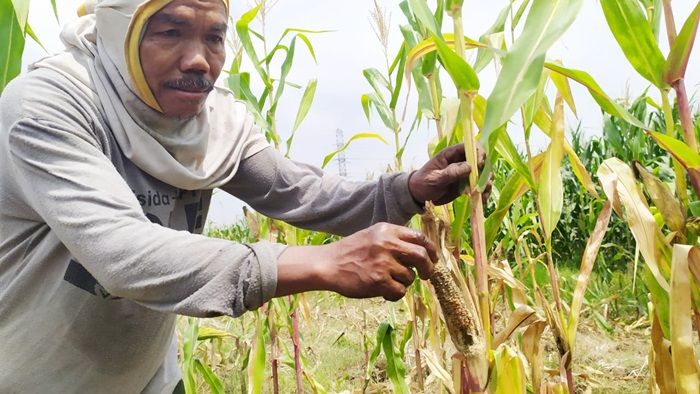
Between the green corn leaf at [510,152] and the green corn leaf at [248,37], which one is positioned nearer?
the green corn leaf at [510,152]

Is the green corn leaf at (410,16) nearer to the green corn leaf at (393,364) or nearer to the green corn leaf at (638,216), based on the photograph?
the green corn leaf at (638,216)

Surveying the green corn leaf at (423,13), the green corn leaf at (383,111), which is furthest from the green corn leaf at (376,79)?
the green corn leaf at (423,13)

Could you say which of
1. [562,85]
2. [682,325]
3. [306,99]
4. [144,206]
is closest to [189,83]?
[144,206]

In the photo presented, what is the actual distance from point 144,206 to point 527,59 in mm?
859

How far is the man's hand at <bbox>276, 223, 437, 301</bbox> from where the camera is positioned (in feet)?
2.76

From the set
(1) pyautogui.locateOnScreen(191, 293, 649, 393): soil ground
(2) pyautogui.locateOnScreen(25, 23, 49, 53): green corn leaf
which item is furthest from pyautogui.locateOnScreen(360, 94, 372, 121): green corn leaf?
(2) pyautogui.locateOnScreen(25, 23, 49, 53): green corn leaf

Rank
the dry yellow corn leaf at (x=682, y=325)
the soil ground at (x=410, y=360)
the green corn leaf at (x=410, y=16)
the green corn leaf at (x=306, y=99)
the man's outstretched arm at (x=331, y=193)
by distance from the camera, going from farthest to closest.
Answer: the soil ground at (x=410, y=360) → the green corn leaf at (x=306, y=99) → the green corn leaf at (x=410, y=16) → the man's outstretched arm at (x=331, y=193) → the dry yellow corn leaf at (x=682, y=325)

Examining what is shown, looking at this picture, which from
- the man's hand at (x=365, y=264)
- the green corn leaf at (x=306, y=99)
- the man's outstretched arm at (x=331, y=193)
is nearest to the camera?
the man's hand at (x=365, y=264)

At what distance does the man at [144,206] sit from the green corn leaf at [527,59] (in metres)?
0.22

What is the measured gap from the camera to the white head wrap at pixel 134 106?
3.98 feet

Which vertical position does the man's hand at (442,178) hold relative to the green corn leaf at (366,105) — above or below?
below

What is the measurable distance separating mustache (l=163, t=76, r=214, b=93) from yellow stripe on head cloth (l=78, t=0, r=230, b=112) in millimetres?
57

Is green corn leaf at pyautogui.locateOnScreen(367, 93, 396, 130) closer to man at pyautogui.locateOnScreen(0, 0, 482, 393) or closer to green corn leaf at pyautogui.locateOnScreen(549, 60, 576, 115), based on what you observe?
man at pyautogui.locateOnScreen(0, 0, 482, 393)

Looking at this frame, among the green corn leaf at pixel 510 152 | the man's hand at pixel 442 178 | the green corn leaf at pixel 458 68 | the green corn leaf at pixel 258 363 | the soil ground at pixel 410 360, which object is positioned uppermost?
the green corn leaf at pixel 458 68
